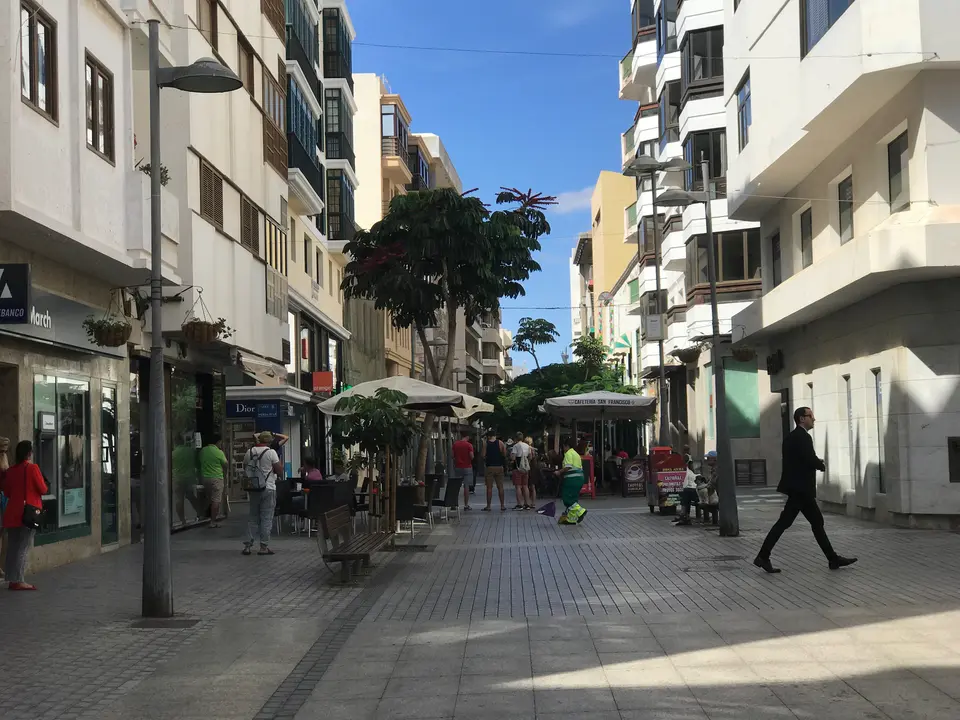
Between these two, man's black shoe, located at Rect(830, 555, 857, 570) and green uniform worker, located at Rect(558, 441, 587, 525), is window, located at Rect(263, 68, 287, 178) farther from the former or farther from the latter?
man's black shoe, located at Rect(830, 555, 857, 570)

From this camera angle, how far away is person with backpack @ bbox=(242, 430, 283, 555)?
61.6 ft

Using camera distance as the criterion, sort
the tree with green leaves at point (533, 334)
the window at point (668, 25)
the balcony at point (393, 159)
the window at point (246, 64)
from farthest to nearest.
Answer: the tree with green leaves at point (533, 334)
the balcony at point (393, 159)
the window at point (668, 25)
the window at point (246, 64)

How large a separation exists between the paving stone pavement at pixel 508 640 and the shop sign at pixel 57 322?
3.04 meters

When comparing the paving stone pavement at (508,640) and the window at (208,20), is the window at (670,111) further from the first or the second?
the paving stone pavement at (508,640)

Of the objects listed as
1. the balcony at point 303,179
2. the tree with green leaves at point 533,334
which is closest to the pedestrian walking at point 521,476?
the balcony at point 303,179

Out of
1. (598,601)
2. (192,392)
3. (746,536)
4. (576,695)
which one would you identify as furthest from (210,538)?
(576,695)

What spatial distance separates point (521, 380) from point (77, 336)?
45539 mm

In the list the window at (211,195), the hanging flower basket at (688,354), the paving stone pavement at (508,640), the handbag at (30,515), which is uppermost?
the window at (211,195)

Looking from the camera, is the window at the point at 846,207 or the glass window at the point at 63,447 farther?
the window at the point at 846,207

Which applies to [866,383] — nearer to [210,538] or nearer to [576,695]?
[210,538]

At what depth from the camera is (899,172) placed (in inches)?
810

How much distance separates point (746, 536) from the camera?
66.1 feet

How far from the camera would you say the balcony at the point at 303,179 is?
119ft

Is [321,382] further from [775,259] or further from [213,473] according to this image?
[775,259]
